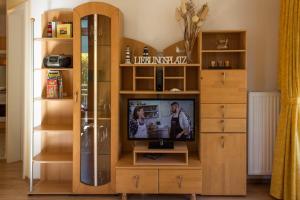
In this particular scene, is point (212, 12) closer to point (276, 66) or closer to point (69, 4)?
point (276, 66)

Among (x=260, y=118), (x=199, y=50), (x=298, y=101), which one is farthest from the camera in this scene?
(x=260, y=118)

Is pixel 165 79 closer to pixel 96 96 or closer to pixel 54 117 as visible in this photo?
pixel 96 96

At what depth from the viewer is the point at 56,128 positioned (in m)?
3.58

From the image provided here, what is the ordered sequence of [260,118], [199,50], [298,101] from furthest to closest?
[260,118]
[199,50]
[298,101]

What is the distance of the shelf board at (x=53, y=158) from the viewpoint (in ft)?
11.4

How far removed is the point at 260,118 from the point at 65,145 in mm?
2246

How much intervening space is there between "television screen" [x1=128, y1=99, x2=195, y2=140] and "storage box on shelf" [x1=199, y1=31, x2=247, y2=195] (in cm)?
17

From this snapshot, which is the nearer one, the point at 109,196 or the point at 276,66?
the point at 109,196

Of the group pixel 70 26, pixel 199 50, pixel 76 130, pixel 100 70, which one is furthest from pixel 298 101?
pixel 70 26

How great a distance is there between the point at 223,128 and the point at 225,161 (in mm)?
344

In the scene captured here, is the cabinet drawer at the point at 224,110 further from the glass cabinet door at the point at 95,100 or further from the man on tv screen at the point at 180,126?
the glass cabinet door at the point at 95,100

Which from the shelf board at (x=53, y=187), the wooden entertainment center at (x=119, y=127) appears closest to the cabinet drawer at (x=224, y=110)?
the wooden entertainment center at (x=119, y=127)

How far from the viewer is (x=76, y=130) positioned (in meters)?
3.49

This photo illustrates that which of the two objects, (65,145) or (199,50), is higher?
(199,50)
